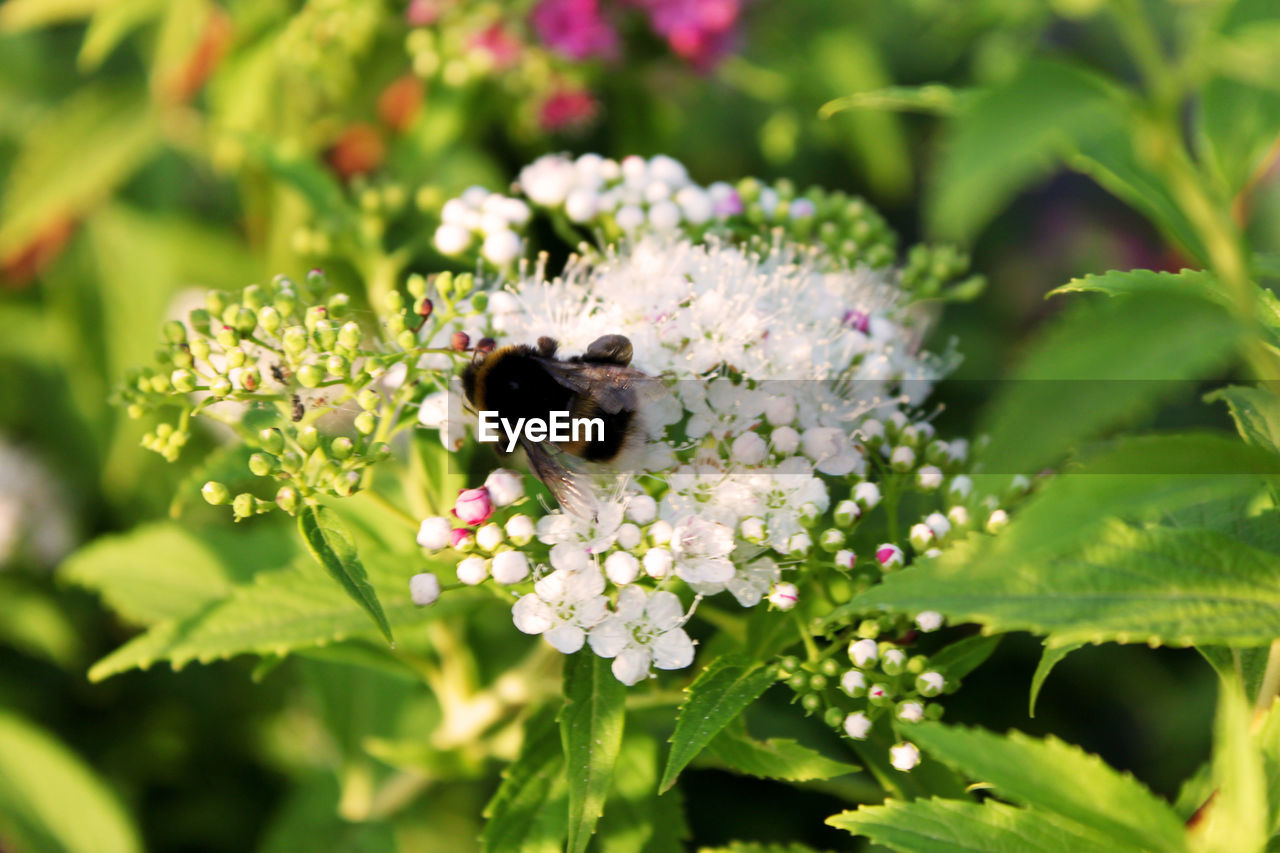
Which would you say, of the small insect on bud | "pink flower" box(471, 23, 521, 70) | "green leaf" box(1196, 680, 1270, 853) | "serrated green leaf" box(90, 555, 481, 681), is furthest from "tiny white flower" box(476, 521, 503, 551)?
"pink flower" box(471, 23, 521, 70)

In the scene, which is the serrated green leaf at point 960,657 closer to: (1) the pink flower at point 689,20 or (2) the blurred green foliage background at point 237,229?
(2) the blurred green foliage background at point 237,229

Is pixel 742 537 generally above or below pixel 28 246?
above

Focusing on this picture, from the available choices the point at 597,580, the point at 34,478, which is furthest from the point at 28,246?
the point at 597,580

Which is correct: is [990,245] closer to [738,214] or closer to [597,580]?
[738,214]

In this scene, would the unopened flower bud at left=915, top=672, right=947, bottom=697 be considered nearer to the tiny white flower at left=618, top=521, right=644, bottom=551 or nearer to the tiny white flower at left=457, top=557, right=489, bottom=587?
the tiny white flower at left=618, top=521, right=644, bottom=551

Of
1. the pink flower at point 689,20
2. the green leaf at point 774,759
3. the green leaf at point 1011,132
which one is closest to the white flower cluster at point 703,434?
the green leaf at point 774,759

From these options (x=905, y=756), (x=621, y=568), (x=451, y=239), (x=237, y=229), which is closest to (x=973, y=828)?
(x=905, y=756)
